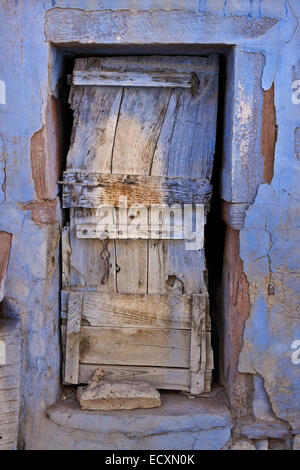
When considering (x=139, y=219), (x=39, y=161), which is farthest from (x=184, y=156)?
(x=39, y=161)

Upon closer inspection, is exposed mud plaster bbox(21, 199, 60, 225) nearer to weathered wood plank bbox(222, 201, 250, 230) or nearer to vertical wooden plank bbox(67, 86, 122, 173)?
vertical wooden plank bbox(67, 86, 122, 173)

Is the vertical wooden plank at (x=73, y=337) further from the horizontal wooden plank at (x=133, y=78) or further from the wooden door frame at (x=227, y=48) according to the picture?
the horizontal wooden plank at (x=133, y=78)

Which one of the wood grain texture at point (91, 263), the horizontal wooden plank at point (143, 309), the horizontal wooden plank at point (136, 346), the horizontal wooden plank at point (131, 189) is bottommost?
the horizontal wooden plank at point (136, 346)

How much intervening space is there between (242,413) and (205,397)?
25 cm

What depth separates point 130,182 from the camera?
307cm

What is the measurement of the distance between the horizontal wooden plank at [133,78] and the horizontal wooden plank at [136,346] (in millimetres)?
1484

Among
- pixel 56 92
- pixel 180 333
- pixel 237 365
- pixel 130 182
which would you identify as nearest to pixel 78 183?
pixel 130 182

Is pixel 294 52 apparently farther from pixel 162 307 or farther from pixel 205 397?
pixel 205 397

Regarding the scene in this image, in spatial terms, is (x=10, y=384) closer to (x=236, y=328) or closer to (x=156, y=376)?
(x=156, y=376)

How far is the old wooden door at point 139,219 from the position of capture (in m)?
3.11

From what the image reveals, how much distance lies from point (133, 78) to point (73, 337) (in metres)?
A: 1.61

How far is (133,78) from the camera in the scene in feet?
10.2

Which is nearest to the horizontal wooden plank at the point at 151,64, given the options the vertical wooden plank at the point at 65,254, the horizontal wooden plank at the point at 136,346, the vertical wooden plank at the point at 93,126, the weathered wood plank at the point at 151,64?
the weathered wood plank at the point at 151,64

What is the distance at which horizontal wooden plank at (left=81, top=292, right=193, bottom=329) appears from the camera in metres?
3.19
